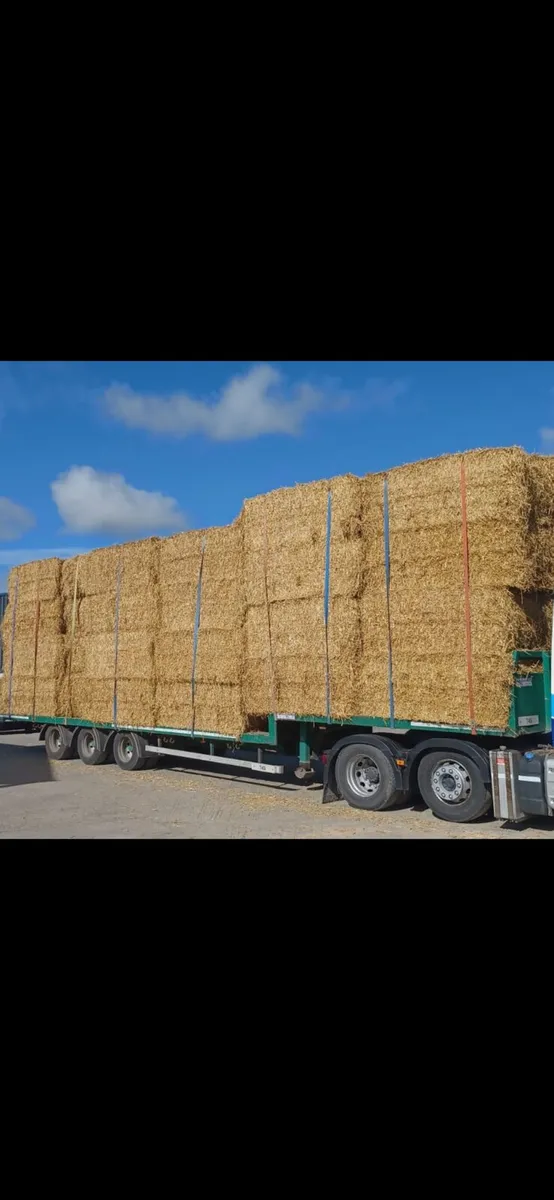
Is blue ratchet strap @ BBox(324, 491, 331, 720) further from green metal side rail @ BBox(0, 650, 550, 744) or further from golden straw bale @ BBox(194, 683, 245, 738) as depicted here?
golden straw bale @ BBox(194, 683, 245, 738)

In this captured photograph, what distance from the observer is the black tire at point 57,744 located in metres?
16.3

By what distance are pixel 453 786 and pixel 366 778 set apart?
1.31 metres

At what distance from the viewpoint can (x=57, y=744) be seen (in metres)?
16.7

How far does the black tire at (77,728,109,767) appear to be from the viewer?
15336 mm

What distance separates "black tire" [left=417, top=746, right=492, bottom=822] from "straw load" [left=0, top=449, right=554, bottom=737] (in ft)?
1.71

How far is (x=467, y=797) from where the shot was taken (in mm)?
9164

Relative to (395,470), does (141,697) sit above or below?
below

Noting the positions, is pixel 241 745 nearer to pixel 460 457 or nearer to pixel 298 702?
pixel 298 702

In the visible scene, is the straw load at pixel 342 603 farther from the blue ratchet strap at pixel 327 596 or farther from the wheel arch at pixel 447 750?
the wheel arch at pixel 447 750

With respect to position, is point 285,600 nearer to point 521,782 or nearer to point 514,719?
point 514,719

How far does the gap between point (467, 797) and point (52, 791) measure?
21.6ft

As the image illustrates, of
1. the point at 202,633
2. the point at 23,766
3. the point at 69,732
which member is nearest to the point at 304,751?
the point at 202,633

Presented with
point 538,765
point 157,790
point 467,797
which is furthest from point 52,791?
point 538,765

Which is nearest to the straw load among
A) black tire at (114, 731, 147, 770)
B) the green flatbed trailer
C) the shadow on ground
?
the green flatbed trailer
